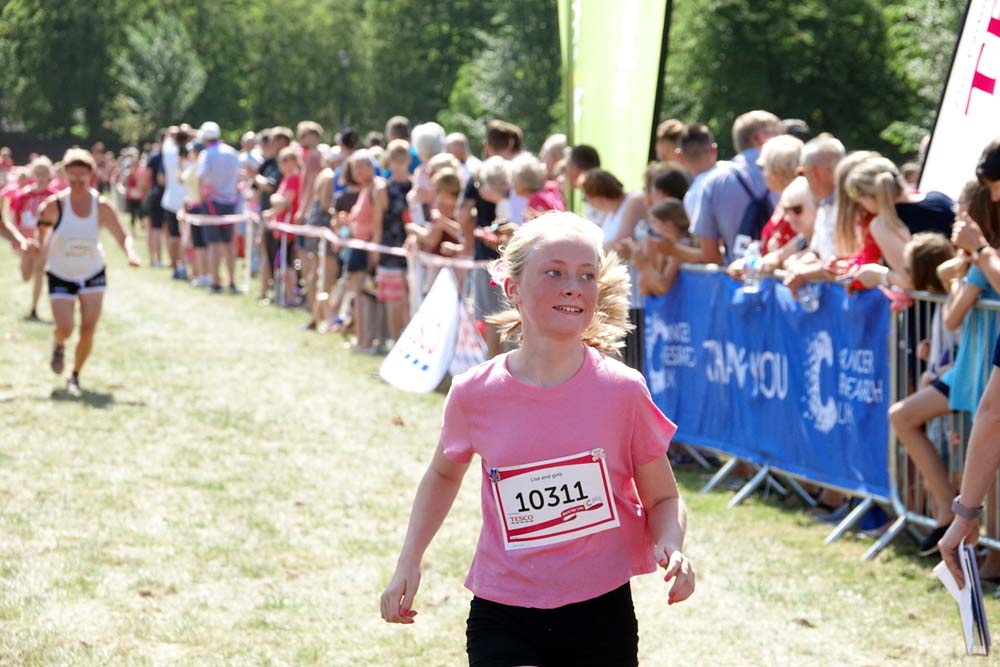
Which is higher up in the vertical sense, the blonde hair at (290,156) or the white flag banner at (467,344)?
the blonde hair at (290,156)

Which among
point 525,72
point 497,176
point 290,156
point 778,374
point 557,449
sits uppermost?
point 557,449

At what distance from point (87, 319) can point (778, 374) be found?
6.52 meters

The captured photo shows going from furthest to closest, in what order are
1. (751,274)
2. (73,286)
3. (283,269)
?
(283,269)
(73,286)
(751,274)

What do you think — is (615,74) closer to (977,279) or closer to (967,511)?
(977,279)

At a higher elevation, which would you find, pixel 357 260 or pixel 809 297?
pixel 809 297

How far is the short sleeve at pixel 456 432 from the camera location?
3.76m

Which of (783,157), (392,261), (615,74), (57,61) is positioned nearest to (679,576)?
(783,157)

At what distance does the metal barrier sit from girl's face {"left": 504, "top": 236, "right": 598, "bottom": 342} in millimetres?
3726

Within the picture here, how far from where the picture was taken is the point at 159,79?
3095 inches

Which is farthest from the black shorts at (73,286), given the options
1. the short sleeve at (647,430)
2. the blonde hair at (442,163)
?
the short sleeve at (647,430)

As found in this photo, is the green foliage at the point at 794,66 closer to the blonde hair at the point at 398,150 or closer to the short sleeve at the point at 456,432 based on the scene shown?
the blonde hair at the point at 398,150

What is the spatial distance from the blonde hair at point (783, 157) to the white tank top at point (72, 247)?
6135 mm

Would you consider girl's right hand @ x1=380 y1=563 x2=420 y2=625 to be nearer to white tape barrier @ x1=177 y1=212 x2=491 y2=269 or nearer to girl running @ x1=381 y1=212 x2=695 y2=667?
girl running @ x1=381 y1=212 x2=695 y2=667

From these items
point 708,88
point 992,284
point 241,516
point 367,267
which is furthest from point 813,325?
point 708,88
